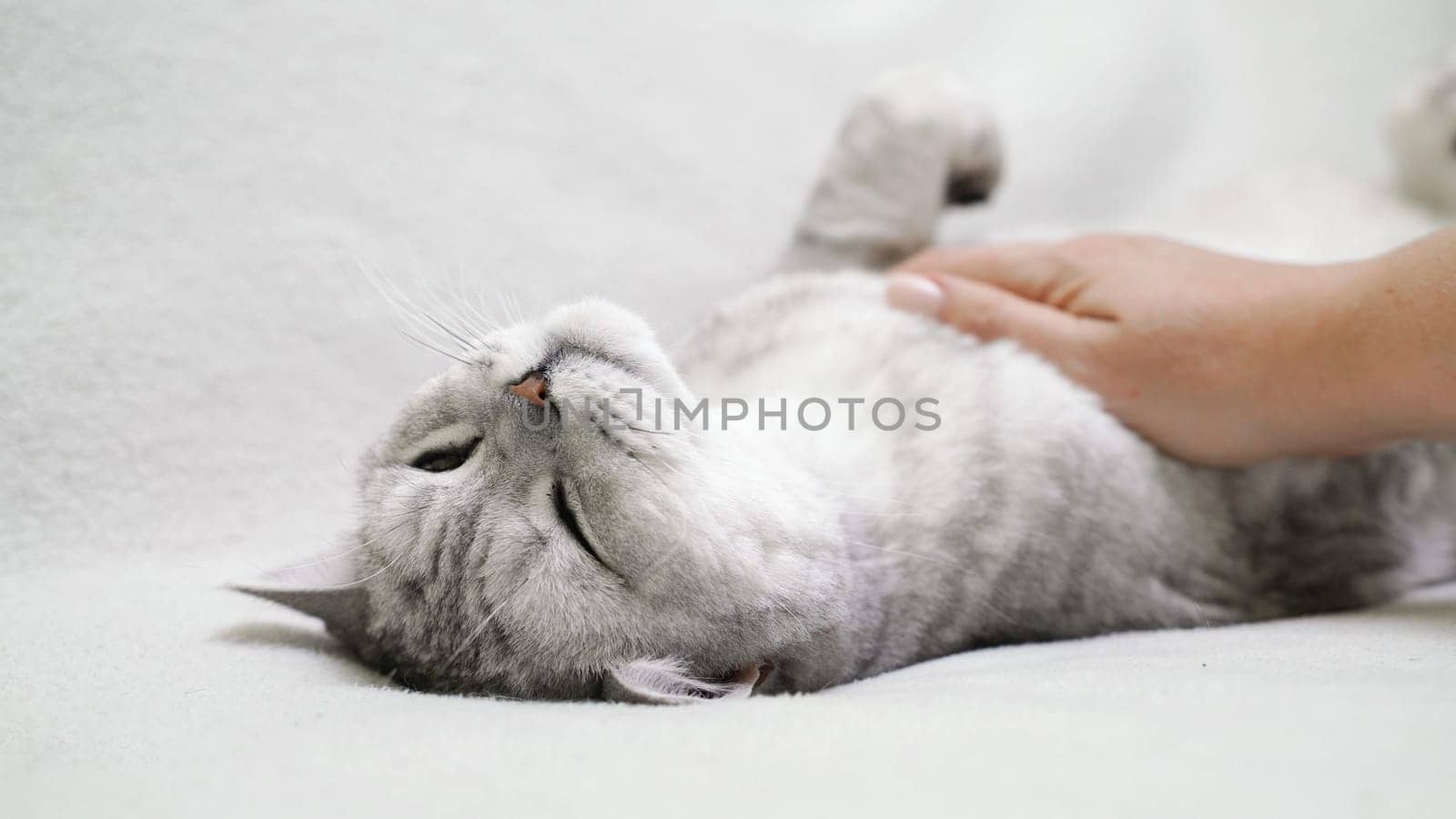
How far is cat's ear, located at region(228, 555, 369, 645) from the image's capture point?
1021mm

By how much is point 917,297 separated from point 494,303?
0.60 meters

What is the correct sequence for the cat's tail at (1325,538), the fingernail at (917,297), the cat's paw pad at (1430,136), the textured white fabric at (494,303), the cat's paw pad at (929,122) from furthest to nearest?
1. the cat's paw pad at (1430,136)
2. the cat's paw pad at (929,122)
3. the fingernail at (917,297)
4. the cat's tail at (1325,538)
5. the textured white fabric at (494,303)

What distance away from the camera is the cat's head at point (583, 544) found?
0.92 m

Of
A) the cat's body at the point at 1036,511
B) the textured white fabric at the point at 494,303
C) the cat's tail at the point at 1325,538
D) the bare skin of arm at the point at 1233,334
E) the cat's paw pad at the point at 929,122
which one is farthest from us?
the cat's paw pad at the point at 929,122

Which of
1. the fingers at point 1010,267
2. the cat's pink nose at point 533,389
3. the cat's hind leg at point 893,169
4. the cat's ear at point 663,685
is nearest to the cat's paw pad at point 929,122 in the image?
the cat's hind leg at point 893,169

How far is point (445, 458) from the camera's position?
1.05 m

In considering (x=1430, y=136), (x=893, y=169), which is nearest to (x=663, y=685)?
(x=893, y=169)

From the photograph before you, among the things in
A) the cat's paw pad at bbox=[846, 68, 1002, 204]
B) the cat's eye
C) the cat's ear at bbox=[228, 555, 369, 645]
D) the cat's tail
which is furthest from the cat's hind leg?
the cat's ear at bbox=[228, 555, 369, 645]

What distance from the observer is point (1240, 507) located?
1.25m

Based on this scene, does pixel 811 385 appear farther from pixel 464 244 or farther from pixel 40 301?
pixel 40 301

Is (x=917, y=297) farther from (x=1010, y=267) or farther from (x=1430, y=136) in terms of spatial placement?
(x=1430, y=136)

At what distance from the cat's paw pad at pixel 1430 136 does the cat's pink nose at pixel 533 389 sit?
1781 millimetres

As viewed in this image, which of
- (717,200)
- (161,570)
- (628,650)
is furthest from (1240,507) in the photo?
(161,570)

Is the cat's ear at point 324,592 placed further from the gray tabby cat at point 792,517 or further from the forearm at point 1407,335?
the forearm at point 1407,335
